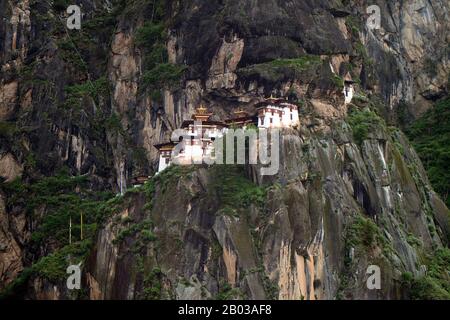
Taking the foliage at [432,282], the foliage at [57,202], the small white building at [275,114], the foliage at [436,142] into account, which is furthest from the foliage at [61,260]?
the foliage at [436,142]

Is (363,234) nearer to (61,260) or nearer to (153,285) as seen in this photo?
(153,285)

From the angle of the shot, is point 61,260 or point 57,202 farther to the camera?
point 57,202

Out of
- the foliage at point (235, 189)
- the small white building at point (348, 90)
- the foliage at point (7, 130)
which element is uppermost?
the small white building at point (348, 90)

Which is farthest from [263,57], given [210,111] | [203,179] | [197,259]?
[197,259]

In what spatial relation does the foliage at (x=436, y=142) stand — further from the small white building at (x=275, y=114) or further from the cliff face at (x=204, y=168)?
the small white building at (x=275, y=114)

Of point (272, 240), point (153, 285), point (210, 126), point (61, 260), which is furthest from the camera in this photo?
point (61, 260)

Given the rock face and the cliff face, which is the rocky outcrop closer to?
the cliff face

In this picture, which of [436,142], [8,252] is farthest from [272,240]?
[436,142]
